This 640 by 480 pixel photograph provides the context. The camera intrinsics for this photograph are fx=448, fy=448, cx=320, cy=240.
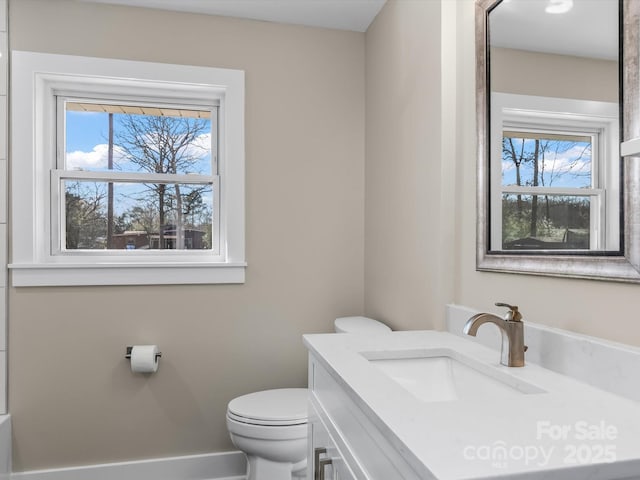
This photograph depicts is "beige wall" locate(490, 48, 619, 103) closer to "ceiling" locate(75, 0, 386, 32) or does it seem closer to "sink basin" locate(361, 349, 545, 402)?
"sink basin" locate(361, 349, 545, 402)

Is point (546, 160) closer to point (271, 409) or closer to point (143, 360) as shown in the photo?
point (271, 409)

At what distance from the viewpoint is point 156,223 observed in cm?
231

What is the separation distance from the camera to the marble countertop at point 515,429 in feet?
1.98

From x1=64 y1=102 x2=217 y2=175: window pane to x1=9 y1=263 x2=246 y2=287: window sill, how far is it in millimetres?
505

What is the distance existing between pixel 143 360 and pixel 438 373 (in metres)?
1.39

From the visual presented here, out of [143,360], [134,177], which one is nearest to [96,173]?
[134,177]

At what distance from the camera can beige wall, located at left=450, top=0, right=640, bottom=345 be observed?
0.96m

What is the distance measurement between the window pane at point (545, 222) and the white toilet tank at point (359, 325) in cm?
77

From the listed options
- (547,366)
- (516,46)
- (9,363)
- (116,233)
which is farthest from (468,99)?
(9,363)

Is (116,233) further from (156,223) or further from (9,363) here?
(9,363)

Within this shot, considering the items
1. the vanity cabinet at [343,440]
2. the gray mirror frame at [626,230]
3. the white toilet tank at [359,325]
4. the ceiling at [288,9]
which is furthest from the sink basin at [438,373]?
the ceiling at [288,9]

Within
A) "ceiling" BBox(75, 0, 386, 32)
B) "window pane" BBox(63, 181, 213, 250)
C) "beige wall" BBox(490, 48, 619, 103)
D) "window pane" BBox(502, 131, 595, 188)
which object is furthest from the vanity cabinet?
"ceiling" BBox(75, 0, 386, 32)

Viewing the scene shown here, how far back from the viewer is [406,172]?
187cm

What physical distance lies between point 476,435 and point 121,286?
6.20 feet
